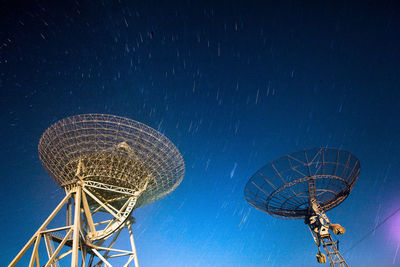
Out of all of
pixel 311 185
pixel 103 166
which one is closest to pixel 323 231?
pixel 311 185

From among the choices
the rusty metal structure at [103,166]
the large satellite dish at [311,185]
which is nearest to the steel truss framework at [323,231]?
the large satellite dish at [311,185]

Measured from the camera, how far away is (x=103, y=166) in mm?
17344

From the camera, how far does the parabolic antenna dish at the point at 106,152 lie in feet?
54.8

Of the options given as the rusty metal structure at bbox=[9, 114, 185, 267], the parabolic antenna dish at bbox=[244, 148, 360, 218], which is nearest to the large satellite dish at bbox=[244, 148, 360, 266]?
the parabolic antenna dish at bbox=[244, 148, 360, 218]

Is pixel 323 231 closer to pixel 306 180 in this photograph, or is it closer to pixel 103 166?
pixel 306 180

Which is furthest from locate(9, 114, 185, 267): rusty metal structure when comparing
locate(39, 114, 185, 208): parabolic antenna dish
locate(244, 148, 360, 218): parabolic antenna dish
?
locate(244, 148, 360, 218): parabolic antenna dish

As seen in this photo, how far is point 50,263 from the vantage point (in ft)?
41.6

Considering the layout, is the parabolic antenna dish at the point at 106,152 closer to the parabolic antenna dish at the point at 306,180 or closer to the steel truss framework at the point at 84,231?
the steel truss framework at the point at 84,231

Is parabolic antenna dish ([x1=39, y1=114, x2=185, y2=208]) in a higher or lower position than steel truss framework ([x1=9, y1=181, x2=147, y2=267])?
higher

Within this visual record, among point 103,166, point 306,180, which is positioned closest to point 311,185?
point 306,180

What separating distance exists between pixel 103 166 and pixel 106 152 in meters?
1.26

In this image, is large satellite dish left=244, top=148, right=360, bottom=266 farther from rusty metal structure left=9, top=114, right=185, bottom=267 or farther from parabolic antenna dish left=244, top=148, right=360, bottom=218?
rusty metal structure left=9, top=114, right=185, bottom=267

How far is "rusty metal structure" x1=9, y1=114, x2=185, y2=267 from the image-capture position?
1591cm

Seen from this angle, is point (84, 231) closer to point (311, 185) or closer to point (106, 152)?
point (106, 152)
